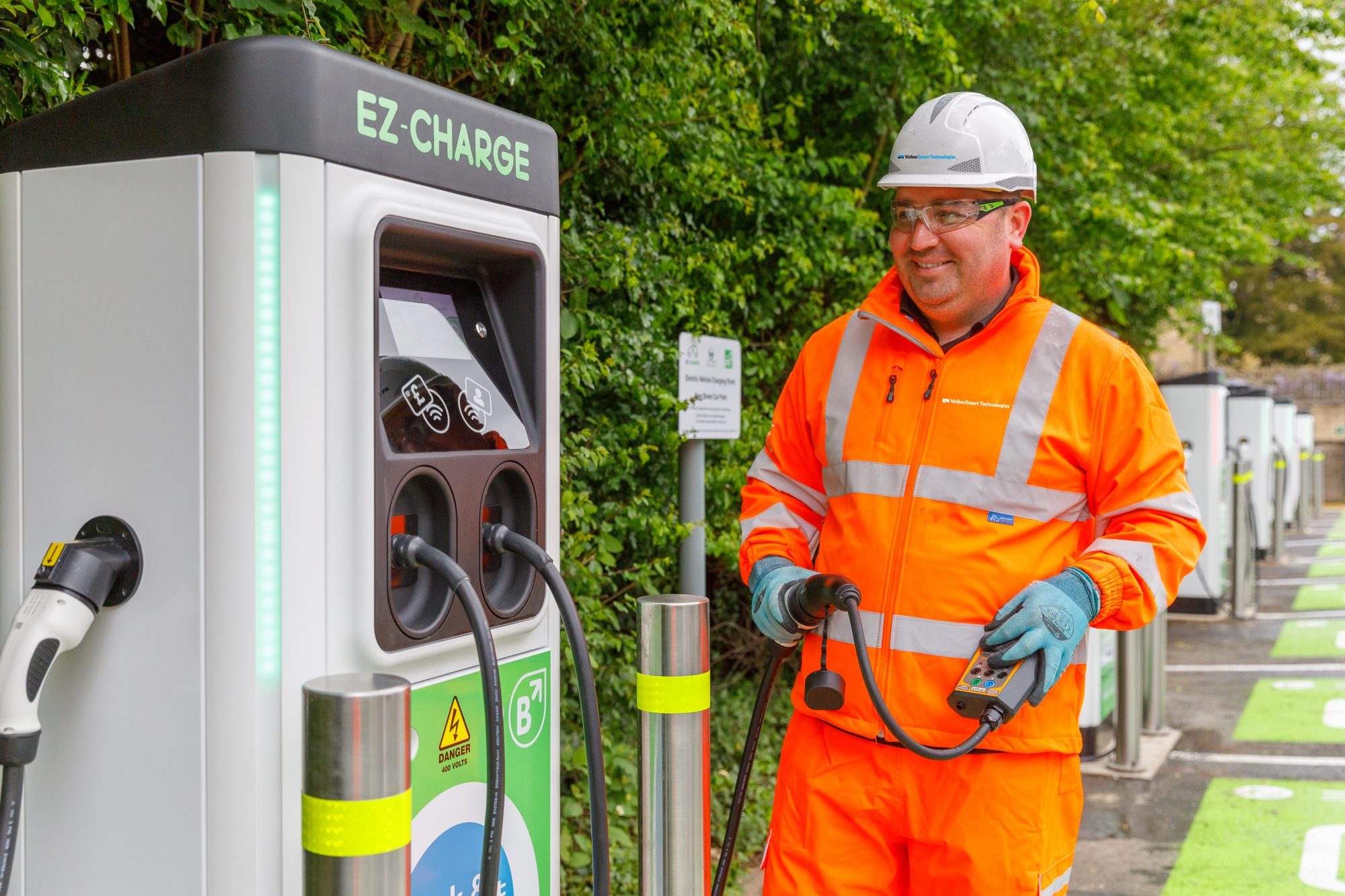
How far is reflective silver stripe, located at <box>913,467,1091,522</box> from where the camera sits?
2072 millimetres

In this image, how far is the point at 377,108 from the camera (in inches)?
65.4

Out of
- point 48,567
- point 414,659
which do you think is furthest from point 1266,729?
point 48,567

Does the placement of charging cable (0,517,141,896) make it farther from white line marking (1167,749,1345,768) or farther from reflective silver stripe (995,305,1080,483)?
white line marking (1167,749,1345,768)

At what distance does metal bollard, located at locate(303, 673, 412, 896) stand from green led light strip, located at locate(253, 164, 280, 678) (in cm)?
19

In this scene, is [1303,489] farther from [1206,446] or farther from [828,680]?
[828,680]

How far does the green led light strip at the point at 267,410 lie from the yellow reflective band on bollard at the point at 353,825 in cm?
25

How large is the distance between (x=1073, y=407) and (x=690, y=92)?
2.33 m

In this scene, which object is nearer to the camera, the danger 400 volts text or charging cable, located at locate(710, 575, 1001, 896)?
the danger 400 volts text

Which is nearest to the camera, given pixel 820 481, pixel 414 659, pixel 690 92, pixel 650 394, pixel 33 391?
pixel 33 391

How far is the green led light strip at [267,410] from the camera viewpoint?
59.9 inches

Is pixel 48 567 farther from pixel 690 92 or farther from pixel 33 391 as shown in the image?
pixel 690 92

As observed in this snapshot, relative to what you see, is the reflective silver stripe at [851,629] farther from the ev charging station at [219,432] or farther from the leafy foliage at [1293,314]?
the leafy foliage at [1293,314]

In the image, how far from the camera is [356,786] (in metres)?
1.35

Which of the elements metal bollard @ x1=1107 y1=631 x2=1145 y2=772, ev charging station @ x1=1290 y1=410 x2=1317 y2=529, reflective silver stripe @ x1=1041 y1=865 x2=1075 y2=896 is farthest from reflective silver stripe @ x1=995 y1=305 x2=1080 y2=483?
ev charging station @ x1=1290 y1=410 x2=1317 y2=529
